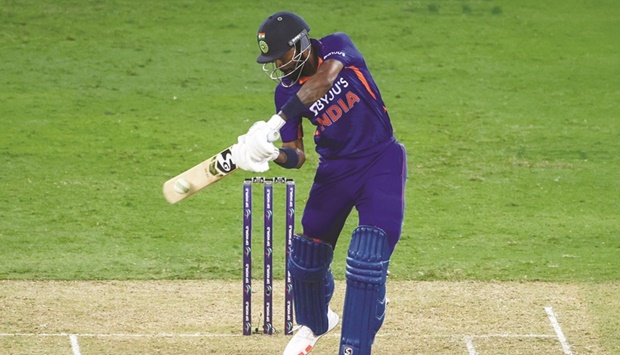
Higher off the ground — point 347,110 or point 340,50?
point 340,50

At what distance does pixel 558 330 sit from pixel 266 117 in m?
7.17

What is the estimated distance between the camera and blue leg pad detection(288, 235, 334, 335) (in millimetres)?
8578

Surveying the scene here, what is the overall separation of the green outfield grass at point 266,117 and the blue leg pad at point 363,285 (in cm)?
291

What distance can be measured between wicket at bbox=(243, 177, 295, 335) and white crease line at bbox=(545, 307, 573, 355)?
1978 millimetres

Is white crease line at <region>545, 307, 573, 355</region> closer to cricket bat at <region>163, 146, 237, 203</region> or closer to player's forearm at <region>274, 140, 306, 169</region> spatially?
player's forearm at <region>274, 140, 306, 169</region>

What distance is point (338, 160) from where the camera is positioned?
835 centimetres

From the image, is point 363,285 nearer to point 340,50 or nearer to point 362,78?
point 362,78

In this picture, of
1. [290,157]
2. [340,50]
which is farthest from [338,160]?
[340,50]

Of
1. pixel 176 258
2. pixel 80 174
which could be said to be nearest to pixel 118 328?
pixel 176 258

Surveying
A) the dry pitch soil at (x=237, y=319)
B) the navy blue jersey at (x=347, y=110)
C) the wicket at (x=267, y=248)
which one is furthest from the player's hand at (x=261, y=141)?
the dry pitch soil at (x=237, y=319)

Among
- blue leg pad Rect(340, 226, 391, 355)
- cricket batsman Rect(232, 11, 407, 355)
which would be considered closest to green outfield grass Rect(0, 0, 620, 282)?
cricket batsman Rect(232, 11, 407, 355)

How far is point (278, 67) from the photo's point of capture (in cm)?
810

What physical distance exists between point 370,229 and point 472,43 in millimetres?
→ 11133

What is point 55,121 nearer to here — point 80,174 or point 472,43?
point 80,174
